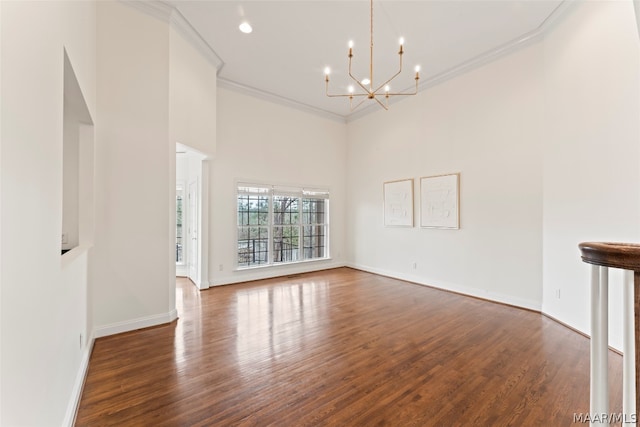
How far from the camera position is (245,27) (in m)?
3.81

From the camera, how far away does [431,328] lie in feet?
10.8

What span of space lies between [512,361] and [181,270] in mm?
6139

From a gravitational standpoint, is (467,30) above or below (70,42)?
above

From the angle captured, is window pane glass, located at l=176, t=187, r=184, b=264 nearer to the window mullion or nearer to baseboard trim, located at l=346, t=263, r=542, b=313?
the window mullion

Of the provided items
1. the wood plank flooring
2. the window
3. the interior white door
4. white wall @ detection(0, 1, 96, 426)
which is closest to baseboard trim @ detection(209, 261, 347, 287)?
the window

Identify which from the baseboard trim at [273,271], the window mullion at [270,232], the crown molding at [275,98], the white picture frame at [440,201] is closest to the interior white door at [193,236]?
the baseboard trim at [273,271]

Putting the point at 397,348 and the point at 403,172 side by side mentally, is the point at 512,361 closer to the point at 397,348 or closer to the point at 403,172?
the point at 397,348

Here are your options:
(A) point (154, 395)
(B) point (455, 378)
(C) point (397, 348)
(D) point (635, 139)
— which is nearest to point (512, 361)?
(B) point (455, 378)

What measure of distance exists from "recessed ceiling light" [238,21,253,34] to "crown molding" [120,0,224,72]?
2.24 feet

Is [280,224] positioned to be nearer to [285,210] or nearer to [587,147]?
[285,210]

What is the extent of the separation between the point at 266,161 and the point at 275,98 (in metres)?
1.40

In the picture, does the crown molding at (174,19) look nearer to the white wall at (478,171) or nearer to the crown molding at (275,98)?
the crown molding at (275,98)

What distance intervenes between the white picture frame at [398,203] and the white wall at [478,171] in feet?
0.43

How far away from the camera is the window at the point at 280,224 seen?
571 centimetres
